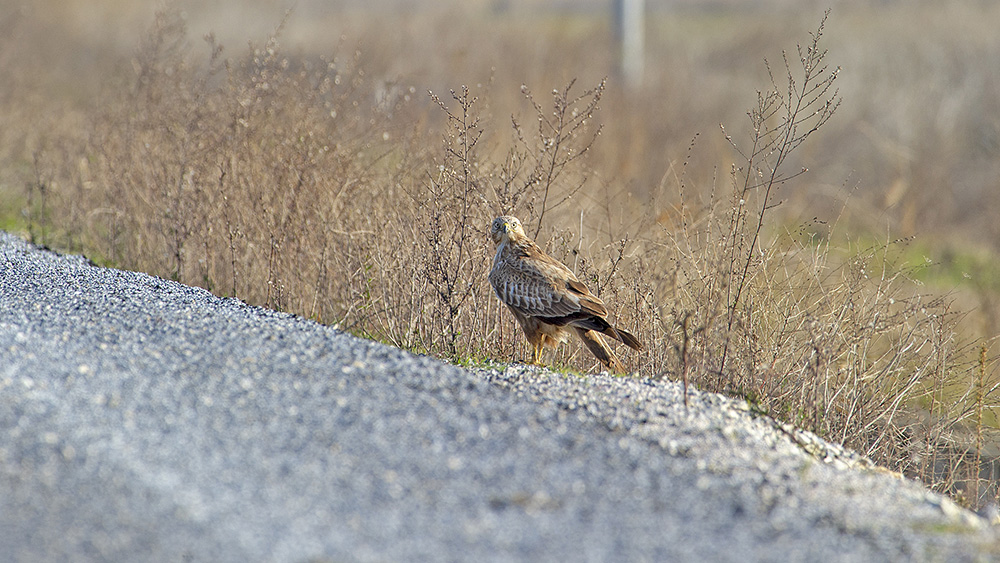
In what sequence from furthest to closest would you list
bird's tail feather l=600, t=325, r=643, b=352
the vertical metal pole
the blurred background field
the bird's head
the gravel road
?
1. the vertical metal pole
2. the bird's head
3. the blurred background field
4. bird's tail feather l=600, t=325, r=643, b=352
5. the gravel road

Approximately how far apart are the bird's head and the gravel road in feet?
5.53

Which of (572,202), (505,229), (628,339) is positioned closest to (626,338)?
(628,339)

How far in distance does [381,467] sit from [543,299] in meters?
2.91

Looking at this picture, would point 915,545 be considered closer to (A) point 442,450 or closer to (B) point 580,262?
(A) point 442,450

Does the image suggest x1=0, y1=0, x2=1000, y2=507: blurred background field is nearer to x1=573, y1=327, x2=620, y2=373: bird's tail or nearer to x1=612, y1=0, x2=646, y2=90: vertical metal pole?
x1=573, y1=327, x2=620, y2=373: bird's tail

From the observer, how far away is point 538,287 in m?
6.95

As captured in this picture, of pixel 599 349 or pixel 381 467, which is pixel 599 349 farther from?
pixel 381 467

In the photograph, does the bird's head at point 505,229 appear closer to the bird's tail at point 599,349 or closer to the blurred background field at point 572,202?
the blurred background field at point 572,202

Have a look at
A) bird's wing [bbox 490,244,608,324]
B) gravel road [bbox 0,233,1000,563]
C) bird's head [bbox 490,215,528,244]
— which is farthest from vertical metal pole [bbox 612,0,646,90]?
gravel road [bbox 0,233,1000,563]

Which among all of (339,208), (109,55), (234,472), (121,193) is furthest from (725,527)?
(109,55)

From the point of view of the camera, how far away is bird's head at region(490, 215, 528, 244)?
7.27 m

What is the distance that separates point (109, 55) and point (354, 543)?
22.0 meters

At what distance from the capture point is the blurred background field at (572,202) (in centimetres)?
712

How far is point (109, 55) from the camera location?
23.1 m
